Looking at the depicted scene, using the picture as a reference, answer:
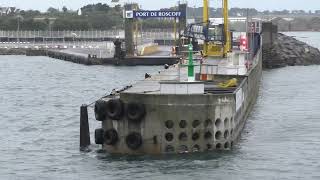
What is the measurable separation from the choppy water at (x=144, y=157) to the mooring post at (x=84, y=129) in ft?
1.90

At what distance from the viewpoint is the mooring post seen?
3210 centimetres

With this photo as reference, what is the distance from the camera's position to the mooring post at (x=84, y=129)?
32100 mm

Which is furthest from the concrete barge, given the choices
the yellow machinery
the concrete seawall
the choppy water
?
the concrete seawall

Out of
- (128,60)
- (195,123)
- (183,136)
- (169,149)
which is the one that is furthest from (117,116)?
(128,60)

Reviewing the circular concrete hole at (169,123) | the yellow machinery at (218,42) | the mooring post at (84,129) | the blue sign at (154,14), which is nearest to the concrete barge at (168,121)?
the circular concrete hole at (169,123)

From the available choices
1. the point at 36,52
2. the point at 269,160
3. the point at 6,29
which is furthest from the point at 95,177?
the point at 6,29

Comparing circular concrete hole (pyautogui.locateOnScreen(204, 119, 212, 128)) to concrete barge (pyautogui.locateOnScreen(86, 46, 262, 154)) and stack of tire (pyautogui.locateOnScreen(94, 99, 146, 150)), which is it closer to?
concrete barge (pyautogui.locateOnScreen(86, 46, 262, 154))

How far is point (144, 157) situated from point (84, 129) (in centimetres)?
354

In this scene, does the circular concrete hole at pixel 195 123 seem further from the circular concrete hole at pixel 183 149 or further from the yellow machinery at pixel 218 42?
the yellow machinery at pixel 218 42

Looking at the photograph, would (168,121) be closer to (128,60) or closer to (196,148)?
(196,148)

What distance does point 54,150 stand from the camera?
32.7m

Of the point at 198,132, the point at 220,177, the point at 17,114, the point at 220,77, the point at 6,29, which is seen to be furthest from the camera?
the point at 6,29

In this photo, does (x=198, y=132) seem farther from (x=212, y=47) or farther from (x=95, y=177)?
(x=212, y=47)

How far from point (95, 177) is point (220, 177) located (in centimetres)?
424
